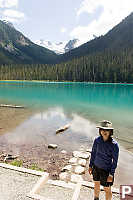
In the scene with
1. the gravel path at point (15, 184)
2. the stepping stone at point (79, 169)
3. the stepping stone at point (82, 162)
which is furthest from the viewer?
the stepping stone at point (82, 162)

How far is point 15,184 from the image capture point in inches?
274

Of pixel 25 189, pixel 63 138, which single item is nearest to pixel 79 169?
pixel 25 189

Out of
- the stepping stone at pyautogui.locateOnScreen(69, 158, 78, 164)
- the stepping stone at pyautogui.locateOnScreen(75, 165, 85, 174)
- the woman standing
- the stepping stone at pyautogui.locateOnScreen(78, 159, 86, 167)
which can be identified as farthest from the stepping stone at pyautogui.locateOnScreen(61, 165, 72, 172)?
the woman standing

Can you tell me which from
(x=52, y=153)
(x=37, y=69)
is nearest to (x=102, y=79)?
(x=37, y=69)

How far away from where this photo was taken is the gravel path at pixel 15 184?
6.28 meters

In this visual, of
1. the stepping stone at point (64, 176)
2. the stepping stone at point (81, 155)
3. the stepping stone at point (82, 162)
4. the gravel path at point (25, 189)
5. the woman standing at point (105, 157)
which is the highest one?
the woman standing at point (105, 157)

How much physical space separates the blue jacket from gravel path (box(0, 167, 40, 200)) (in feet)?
10.00

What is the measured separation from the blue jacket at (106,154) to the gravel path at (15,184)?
120 inches

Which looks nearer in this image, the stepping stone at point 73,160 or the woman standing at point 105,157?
the woman standing at point 105,157

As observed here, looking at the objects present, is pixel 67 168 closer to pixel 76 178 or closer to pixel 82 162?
pixel 76 178

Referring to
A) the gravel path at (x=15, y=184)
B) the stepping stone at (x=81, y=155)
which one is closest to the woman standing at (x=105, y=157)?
the gravel path at (x=15, y=184)

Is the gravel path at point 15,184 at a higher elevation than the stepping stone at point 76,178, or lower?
higher

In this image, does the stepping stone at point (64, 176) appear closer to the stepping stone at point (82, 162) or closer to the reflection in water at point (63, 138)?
the stepping stone at point (82, 162)

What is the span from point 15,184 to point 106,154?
13.6 ft
